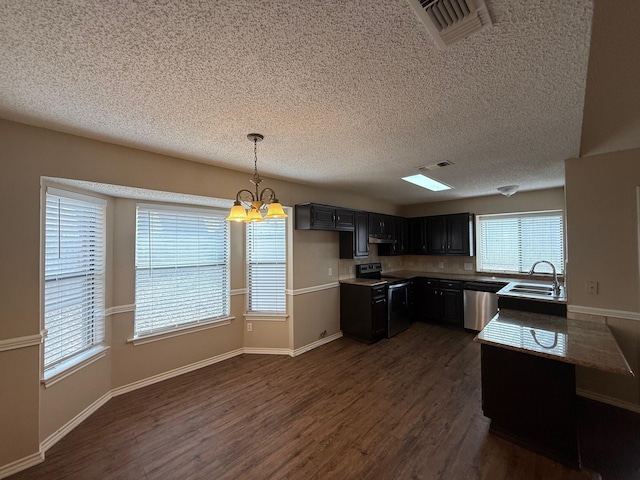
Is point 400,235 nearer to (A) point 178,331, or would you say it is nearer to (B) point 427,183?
(B) point 427,183

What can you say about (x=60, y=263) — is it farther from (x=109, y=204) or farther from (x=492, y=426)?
(x=492, y=426)

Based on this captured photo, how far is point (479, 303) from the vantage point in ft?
15.3

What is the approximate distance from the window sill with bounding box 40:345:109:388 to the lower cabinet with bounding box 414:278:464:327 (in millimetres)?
5087

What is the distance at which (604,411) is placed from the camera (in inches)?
99.0

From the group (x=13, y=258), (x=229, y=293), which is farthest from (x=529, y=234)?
(x=13, y=258)

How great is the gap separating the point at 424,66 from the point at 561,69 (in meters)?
0.76

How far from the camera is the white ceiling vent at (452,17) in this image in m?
1.03

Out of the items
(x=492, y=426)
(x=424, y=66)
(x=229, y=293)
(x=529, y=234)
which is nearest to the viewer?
(x=424, y=66)

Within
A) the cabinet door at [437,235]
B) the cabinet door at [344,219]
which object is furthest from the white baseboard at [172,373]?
the cabinet door at [437,235]

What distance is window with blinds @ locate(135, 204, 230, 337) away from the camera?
317cm

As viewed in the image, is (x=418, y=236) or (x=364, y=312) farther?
(x=418, y=236)

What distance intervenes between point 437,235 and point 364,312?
261cm

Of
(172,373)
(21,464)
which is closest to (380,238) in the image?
(172,373)

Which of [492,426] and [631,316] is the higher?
[631,316]
